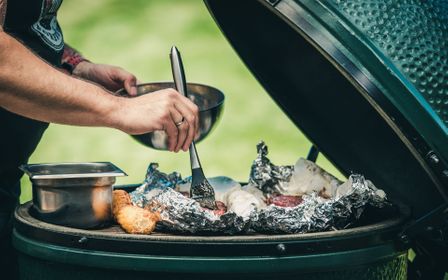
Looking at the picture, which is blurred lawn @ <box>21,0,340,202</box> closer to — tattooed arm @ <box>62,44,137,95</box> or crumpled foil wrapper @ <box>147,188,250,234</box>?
tattooed arm @ <box>62,44,137,95</box>

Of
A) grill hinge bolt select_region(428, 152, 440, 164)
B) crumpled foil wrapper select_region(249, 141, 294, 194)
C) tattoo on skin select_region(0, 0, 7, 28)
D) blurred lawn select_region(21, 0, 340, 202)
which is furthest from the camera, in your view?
blurred lawn select_region(21, 0, 340, 202)

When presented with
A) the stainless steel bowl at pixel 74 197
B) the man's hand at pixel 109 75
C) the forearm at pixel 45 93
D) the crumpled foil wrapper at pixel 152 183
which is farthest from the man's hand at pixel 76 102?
the man's hand at pixel 109 75

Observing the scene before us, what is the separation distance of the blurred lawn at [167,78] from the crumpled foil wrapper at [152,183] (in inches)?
158

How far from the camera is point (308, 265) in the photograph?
210 centimetres

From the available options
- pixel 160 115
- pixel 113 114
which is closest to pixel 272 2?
pixel 160 115

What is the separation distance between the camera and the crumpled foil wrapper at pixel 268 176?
286cm

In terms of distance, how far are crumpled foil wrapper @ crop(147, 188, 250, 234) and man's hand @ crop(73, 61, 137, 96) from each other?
2.47 feet

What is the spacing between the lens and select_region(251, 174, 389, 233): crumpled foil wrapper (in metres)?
2.19

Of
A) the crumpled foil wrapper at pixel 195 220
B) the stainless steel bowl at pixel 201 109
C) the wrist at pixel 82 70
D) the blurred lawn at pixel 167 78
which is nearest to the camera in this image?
the crumpled foil wrapper at pixel 195 220

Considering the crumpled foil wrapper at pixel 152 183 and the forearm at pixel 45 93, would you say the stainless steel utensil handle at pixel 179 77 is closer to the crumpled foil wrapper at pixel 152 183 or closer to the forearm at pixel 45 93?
the crumpled foil wrapper at pixel 152 183

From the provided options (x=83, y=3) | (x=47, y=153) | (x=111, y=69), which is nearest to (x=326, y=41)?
(x=111, y=69)

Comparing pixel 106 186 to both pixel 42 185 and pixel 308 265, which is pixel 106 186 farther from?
pixel 308 265

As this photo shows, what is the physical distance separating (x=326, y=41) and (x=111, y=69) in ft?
3.65

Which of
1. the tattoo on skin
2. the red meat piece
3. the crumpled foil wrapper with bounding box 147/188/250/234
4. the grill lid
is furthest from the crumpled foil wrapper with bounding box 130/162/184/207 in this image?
the tattoo on skin
